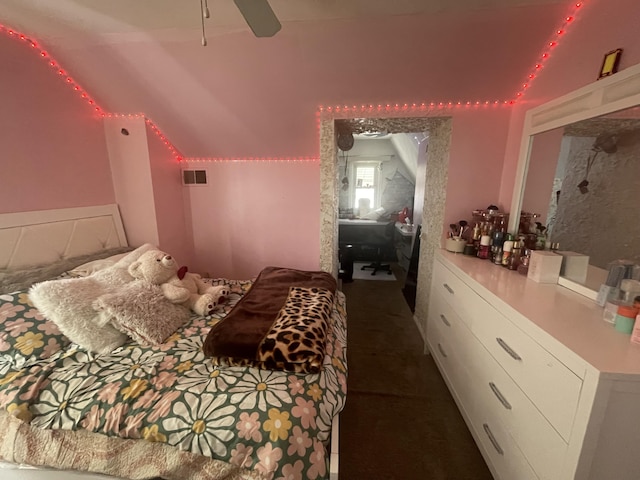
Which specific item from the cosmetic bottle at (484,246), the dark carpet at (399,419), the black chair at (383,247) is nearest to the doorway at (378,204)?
the black chair at (383,247)

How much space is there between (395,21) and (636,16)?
3.44ft

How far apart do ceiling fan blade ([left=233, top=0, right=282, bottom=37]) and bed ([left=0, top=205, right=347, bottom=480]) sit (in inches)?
60.0

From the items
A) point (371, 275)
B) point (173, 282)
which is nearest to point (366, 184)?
point (371, 275)

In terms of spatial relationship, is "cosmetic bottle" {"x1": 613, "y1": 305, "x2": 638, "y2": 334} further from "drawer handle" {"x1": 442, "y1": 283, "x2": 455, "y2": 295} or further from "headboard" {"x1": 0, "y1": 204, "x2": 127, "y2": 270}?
"headboard" {"x1": 0, "y1": 204, "x2": 127, "y2": 270}

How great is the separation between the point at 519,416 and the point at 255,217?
260 cm

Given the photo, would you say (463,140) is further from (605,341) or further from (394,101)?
(605,341)

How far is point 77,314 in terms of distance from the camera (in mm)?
1280

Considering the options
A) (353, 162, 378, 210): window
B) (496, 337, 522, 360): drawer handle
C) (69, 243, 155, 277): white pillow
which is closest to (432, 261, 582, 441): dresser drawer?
(496, 337, 522, 360): drawer handle

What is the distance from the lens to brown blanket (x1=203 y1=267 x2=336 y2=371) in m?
1.16

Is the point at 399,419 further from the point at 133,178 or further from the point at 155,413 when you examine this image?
the point at 133,178

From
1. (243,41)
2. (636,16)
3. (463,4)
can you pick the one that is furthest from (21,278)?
(636,16)

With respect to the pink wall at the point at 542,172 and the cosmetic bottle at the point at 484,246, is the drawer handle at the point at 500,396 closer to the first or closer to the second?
the cosmetic bottle at the point at 484,246

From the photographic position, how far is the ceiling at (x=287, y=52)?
1433 millimetres

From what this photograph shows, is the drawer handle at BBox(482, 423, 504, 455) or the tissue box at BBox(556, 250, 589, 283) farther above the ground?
the tissue box at BBox(556, 250, 589, 283)
